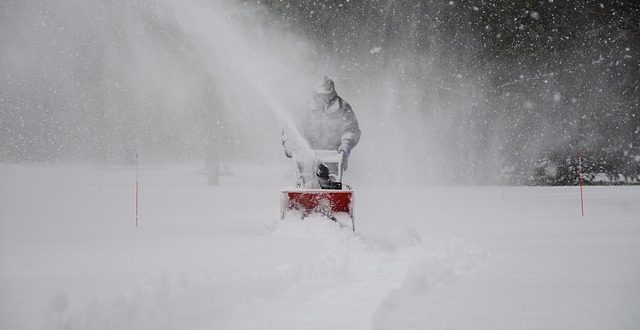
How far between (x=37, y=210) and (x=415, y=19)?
64.8ft

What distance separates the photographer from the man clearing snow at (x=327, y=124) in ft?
23.7

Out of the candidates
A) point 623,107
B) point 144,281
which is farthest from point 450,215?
point 623,107

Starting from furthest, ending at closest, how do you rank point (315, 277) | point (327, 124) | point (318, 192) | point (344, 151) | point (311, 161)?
point (327, 124), point (344, 151), point (311, 161), point (318, 192), point (315, 277)

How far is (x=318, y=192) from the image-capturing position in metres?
6.20

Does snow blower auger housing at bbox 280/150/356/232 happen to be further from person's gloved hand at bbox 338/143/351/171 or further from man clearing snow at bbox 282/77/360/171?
man clearing snow at bbox 282/77/360/171

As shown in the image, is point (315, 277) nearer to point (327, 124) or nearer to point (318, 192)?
point (318, 192)

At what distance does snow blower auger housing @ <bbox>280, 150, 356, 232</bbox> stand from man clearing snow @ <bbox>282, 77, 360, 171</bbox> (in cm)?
42

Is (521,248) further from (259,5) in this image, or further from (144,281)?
(259,5)

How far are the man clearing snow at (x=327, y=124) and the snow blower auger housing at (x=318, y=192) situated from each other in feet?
1.38

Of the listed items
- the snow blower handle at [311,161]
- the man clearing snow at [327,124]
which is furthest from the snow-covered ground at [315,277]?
the man clearing snow at [327,124]

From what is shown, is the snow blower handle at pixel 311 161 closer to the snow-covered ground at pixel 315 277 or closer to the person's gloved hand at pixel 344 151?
the person's gloved hand at pixel 344 151

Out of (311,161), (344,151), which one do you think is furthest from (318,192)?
(344,151)

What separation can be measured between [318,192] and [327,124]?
1680mm

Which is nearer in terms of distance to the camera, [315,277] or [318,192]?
[315,277]
